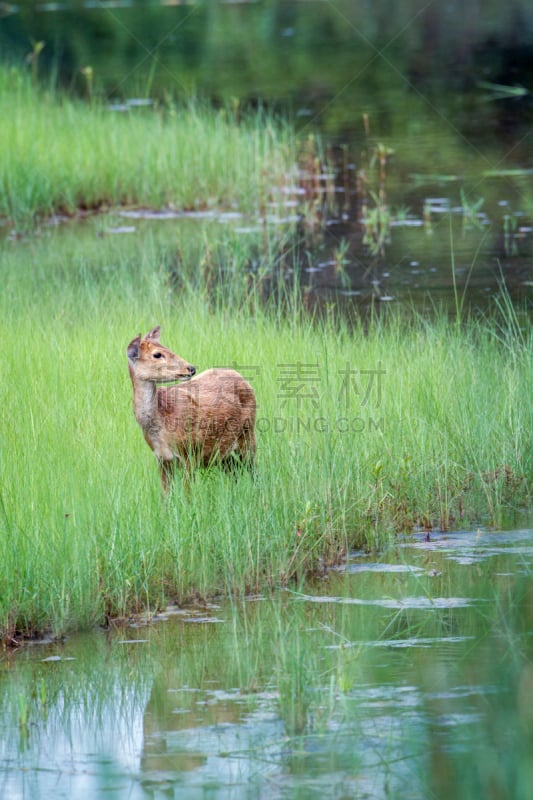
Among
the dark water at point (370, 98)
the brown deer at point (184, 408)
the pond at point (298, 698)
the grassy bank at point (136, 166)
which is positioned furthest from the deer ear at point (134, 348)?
the grassy bank at point (136, 166)

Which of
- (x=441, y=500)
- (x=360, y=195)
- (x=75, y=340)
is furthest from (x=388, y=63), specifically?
(x=441, y=500)

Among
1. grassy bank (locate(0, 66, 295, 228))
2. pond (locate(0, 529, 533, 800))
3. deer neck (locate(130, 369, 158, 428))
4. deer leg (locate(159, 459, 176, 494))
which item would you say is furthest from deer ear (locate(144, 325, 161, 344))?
grassy bank (locate(0, 66, 295, 228))

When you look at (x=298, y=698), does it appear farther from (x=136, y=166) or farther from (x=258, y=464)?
(x=136, y=166)

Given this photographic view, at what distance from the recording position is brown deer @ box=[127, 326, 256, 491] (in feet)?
21.0

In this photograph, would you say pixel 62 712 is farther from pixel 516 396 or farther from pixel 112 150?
pixel 112 150

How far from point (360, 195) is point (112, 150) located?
303 centimetres

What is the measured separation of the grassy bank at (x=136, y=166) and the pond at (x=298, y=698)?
10112 millimetres

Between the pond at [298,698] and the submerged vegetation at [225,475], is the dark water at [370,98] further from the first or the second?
the pond at [298,698]

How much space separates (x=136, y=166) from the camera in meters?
15.8

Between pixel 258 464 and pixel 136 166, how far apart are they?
9492 millimetres

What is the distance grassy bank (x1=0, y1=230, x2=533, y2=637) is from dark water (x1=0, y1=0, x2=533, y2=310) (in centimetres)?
280

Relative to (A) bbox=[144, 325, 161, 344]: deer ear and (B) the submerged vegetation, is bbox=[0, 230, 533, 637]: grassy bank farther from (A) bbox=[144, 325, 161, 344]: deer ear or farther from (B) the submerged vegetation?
(A) bbox=[144, 325, 161, 344]: deer ear

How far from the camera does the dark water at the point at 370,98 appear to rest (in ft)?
43.2

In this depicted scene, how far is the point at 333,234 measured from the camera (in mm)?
14422
